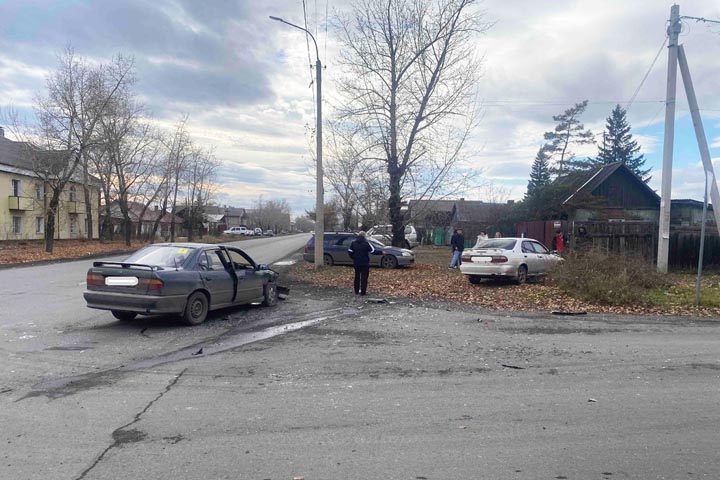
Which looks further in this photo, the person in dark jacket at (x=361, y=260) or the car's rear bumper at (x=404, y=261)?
the car's rear bumper at (x=404, y=261)

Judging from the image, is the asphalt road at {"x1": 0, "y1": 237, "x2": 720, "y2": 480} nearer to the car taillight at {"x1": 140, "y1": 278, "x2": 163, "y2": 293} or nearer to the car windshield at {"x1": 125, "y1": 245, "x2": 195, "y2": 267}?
the car taillight at {"x1": 140, "y1": 278, "x2": 163, "y2": 293}

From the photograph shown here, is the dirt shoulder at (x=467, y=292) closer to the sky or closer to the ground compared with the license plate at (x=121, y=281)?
closer to the ground

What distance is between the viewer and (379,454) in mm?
3863

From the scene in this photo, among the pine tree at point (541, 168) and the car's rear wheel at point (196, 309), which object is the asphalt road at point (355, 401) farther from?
the pine tree at point (541, 168)

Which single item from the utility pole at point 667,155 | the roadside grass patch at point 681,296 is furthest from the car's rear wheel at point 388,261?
the roadside grass patch at point 681,296

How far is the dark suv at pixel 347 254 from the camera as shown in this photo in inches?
826

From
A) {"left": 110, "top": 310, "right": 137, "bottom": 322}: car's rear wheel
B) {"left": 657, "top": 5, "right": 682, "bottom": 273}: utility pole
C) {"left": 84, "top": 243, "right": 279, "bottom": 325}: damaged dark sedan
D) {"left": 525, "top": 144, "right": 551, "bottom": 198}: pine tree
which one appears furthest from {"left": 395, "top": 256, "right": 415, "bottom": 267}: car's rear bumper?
{"left": 525, "top": 144, "right": 551, "bottom": 198}: pine tree

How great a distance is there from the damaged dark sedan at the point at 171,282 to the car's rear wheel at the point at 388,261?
36.4 ft

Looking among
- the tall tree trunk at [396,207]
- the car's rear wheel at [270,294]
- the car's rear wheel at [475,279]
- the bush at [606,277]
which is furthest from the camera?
the tall tree trunk at [396,207]

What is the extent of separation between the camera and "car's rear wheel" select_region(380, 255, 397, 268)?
20938 millimetres

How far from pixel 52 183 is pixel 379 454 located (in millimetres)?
33834

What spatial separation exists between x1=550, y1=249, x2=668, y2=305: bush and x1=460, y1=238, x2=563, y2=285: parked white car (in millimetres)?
1040

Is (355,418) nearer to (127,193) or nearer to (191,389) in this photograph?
(191,389)

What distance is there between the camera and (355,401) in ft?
16.8
